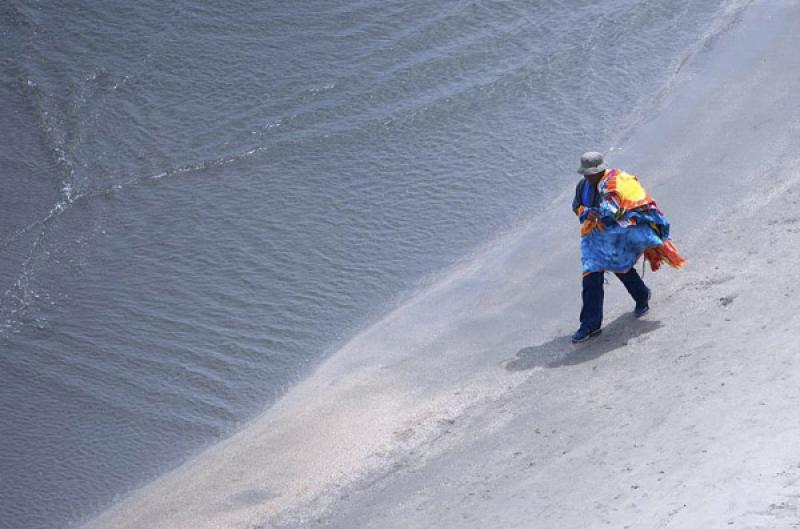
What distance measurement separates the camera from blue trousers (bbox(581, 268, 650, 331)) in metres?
9.29

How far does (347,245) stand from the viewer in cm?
1226

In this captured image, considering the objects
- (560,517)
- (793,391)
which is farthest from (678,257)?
(560,517)

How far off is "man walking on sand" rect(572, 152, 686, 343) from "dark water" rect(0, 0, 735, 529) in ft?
8.26

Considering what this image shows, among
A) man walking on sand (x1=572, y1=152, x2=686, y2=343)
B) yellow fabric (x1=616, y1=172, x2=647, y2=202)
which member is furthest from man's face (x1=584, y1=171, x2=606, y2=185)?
yellow fabric (x1=616, y1=172, x2=647, y2=202)

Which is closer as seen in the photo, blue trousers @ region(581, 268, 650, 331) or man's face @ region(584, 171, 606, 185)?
man's face @ region(584, 171, 606, 185)

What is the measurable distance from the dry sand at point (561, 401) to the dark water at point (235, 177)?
0.60 meters

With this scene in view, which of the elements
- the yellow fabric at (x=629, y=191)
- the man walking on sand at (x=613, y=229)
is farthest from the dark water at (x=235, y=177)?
the yellow fabric at (x=629, y=191)

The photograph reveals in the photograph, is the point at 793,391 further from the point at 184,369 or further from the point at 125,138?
the point at 125,138

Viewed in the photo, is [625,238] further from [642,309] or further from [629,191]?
[642,309]

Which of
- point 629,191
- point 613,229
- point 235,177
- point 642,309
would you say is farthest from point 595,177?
point 235,177

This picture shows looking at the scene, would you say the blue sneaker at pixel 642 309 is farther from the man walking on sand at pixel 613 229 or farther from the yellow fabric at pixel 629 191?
the yellow fabric at pixel 629 191

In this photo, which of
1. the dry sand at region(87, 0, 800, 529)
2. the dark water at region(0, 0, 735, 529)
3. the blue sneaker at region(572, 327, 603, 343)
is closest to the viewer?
the dry sand at region(87, 0, 800, 529)

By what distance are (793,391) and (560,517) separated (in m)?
1.51

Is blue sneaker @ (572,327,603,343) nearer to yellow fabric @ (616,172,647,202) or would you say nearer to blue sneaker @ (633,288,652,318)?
blue sneaker @ (633,288,652,318)
